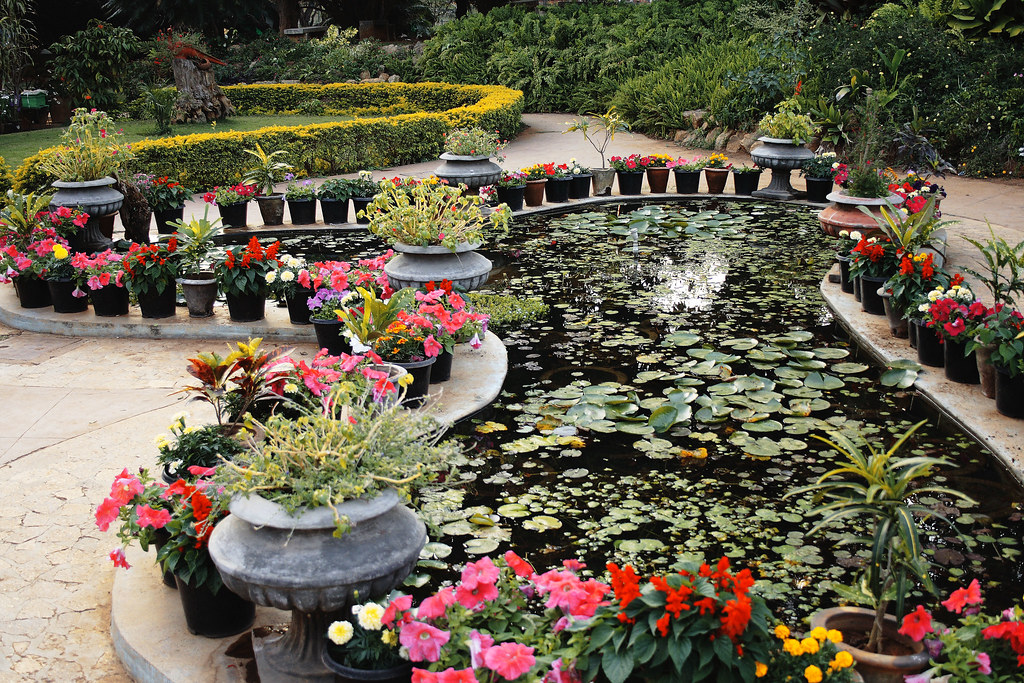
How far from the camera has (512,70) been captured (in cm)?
2025

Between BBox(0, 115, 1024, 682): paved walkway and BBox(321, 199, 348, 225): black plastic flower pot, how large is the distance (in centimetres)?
410

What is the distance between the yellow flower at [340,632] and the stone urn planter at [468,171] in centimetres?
719

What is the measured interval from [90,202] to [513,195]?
457 centimetres

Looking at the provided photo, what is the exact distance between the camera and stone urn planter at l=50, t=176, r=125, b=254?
7.72m

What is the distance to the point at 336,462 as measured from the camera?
8.79 feet

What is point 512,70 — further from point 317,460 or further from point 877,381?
point 317,460

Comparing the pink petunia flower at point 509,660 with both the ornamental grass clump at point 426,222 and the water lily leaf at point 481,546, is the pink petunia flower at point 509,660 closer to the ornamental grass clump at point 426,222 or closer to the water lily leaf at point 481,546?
the water lily leaf at point 481,546

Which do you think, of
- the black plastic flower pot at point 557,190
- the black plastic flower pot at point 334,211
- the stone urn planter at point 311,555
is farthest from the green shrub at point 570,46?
the stone urn planter at point 311,555

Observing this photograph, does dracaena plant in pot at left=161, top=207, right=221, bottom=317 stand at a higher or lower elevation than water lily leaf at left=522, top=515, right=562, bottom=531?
higher

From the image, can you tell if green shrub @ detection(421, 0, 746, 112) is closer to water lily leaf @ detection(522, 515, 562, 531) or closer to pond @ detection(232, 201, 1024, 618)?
pond @ detection(232, 201, 1024, 618)

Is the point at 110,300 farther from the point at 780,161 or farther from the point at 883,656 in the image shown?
the point at 780,161

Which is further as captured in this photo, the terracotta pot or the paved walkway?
the paved walkway

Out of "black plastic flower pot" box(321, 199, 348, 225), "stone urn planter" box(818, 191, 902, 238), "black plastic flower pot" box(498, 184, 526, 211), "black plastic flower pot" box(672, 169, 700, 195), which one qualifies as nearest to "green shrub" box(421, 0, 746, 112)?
"black plastic flower pot" box(672, 169, 700, 195)

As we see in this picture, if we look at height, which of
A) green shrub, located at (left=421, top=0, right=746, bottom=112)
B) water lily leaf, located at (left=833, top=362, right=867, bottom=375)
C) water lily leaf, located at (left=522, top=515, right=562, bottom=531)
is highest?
green shrub, located at (left=421, top=0, right=746, bottom=112)
